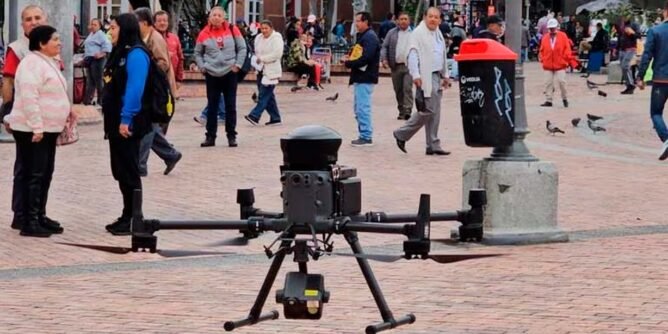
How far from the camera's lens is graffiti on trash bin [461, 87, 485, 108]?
1048 cm

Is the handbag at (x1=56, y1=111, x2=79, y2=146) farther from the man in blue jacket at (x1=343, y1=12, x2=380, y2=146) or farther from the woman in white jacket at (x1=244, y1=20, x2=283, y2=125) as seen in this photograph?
the woman in white jacket at (x1=244, y1=20, x2=283, y2=125)

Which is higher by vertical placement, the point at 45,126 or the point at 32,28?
the point at 32,28

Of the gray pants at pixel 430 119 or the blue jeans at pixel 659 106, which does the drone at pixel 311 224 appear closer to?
the gray pants at pixel 430 119

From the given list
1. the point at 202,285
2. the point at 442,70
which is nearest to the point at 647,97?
the point at 442,70

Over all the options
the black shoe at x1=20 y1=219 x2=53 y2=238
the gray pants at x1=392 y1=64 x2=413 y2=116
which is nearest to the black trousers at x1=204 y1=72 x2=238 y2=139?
the gray pants at x1=392 y1=64 x2=413 y2=116

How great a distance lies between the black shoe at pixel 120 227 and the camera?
11195 mm

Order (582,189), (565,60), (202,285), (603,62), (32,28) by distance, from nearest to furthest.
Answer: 1. (202,285)
2. (32,28)
3. (582,189)
4. (565,60)
5. (603,62)

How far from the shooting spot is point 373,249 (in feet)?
32.9

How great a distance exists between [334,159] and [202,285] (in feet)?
10.3

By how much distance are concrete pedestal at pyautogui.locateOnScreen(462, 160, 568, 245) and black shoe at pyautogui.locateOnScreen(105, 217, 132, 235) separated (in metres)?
2.65

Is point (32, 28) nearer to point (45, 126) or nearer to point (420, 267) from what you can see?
point (45, 126)

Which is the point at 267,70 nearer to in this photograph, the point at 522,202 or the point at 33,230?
the point at 33,230

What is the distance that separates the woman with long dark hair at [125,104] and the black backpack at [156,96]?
0.06 m

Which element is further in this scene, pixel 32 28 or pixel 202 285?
pixel 32 28
